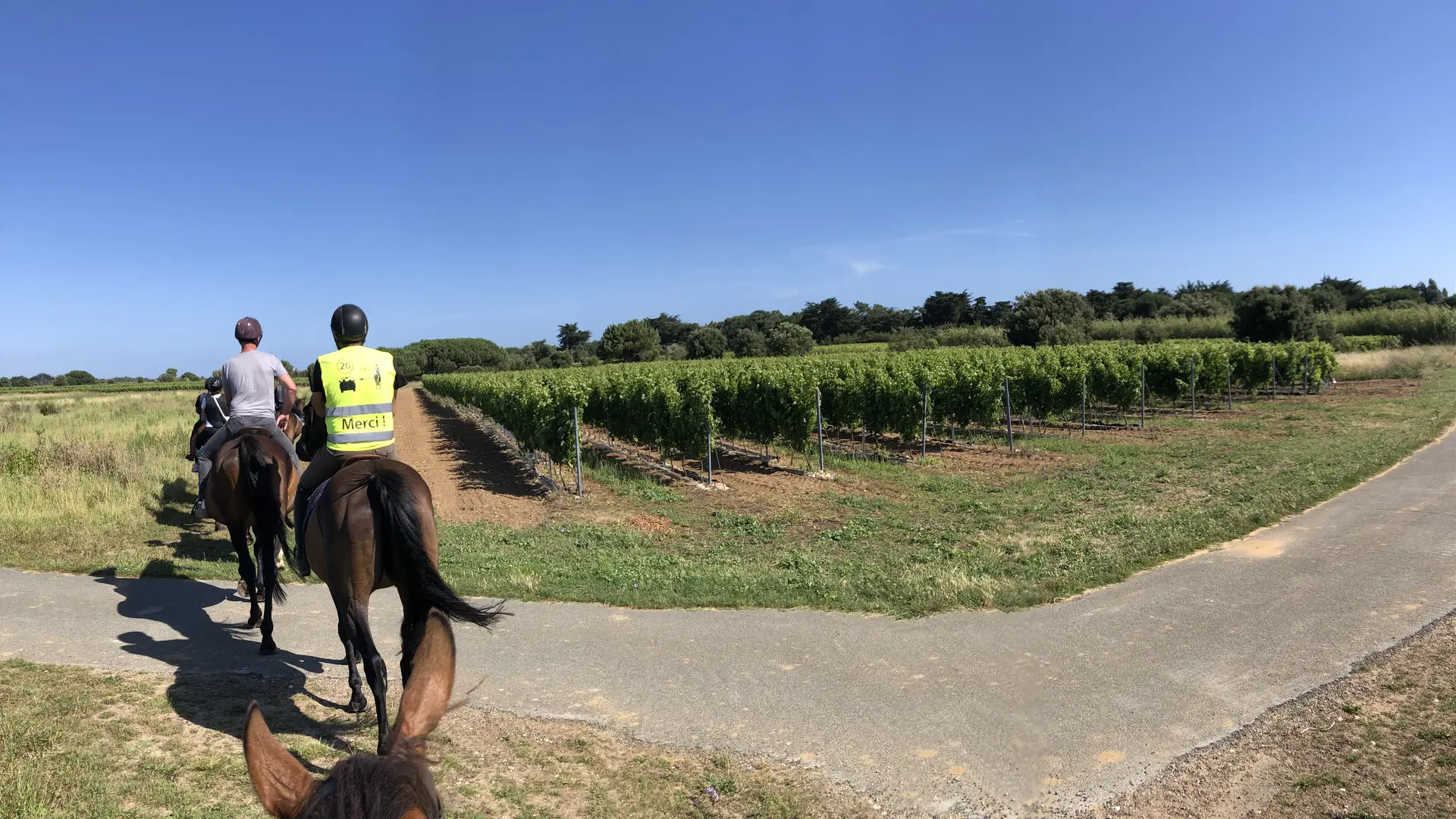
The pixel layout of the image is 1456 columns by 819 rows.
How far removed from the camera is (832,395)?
17.3 m

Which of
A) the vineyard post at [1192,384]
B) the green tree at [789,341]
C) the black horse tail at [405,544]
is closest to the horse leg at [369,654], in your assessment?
the black horse tail at [405,544]

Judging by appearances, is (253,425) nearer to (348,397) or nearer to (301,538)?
(301,538)

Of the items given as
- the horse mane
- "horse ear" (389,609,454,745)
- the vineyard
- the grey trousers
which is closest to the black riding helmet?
the grey trousers

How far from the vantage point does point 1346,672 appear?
15.1 ft

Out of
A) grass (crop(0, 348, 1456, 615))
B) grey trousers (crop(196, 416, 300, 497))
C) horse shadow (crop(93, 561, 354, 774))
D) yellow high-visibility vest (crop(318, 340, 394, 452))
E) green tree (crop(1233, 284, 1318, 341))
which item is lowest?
grass (crop(0, 348, 1456, 615))

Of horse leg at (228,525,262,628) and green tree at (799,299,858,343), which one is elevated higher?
green tree at (799,299,858,343)

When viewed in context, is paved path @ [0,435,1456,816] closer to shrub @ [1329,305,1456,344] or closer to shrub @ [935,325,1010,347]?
shrub @ [935,325,1010,347]

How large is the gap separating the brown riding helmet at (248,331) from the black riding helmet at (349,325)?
100 inches

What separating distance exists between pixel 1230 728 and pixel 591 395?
14460 millimetres

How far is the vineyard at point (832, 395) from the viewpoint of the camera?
1478 centimetres

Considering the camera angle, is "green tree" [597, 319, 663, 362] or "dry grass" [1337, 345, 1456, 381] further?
"green tree" [597, 319, 663, 362]

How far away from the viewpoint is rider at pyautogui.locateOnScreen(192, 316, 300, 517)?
6.13 meters

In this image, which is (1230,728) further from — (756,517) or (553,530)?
(553,530)

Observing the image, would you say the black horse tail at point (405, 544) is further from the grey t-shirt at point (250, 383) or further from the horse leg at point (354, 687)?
the grey t-shirt at point (250, 383)
